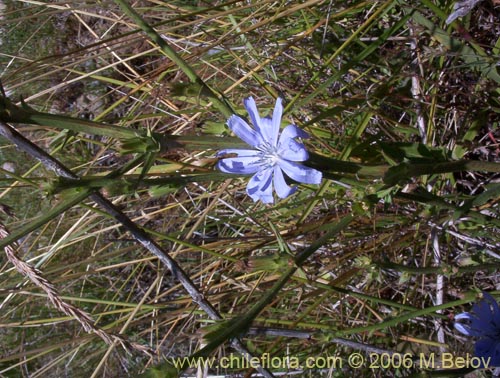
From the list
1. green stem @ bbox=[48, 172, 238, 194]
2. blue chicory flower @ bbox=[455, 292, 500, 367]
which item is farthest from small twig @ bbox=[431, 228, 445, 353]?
green stem @ bbox=[48, 172, 238, 194]

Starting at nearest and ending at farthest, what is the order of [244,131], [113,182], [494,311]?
[113,182] → [244,131] → [494,311]

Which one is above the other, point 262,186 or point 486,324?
point 262,186

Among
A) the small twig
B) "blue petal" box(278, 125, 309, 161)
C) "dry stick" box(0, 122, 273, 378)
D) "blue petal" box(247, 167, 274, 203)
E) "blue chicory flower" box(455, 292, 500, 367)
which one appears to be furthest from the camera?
the small twig

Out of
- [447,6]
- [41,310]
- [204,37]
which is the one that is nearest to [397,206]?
[447,6]

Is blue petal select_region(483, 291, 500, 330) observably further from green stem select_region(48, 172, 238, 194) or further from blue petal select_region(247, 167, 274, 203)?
green stem select_region(48, 172, 238, 194)

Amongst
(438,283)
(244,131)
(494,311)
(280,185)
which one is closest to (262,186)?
(280,185)

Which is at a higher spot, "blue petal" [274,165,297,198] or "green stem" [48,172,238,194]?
"blue petal" [274,165,297,198]

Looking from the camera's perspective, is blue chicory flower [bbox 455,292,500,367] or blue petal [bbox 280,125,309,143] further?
blue chicory flower [bbox 455,292,500,367]

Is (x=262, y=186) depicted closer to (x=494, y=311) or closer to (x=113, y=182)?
(x=113, y=182)
